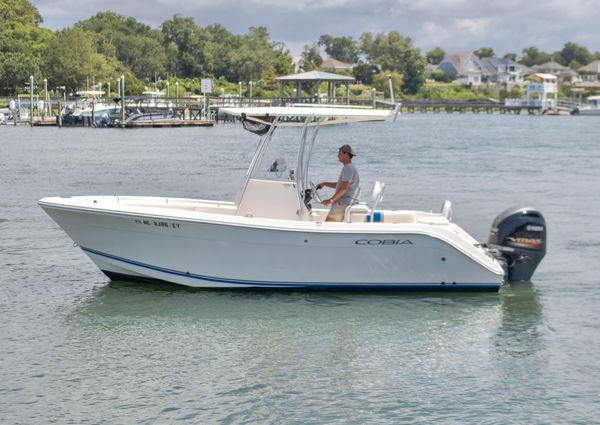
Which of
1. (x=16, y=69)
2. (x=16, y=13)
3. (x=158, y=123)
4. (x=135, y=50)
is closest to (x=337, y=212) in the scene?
(x=158, y=123)

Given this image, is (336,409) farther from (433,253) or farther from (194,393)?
(433,253)

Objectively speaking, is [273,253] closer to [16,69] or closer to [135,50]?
[16,69]

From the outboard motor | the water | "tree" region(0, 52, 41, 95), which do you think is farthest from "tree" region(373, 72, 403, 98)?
the outboard motor

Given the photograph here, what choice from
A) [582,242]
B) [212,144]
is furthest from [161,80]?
[582,242]

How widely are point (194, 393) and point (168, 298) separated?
389 cm

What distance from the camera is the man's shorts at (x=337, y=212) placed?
1416 cm

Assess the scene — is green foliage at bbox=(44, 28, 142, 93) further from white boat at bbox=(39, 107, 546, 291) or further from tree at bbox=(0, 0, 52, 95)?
white boat at bbox=(39, 107, 546, 291)

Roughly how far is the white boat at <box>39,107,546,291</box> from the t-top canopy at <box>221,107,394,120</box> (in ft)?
0.06

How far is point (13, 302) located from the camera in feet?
46.4

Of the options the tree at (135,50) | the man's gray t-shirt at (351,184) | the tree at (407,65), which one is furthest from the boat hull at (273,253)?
the tree at (407,65)

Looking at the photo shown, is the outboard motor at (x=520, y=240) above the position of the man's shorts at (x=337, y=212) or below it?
below

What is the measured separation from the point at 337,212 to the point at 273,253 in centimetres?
121

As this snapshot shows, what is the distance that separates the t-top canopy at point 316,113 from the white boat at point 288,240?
0.06 feet

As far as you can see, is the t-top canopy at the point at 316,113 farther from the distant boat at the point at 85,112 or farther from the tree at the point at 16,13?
the tree at the point at 16,13
